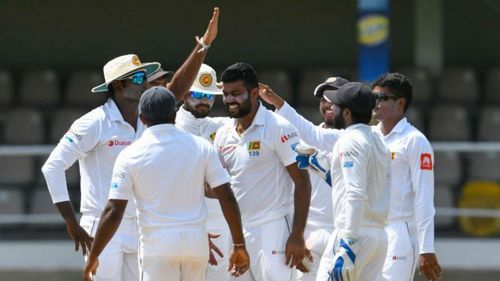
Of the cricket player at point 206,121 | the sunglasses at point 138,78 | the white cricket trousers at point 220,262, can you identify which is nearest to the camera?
the sunglasses at point 138,78

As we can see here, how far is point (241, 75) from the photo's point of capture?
8.34 metres

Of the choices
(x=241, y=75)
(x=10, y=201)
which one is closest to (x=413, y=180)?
(x=241, y=75)

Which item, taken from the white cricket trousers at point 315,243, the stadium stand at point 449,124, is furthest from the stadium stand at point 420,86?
the white cricket trousers at point 315,243

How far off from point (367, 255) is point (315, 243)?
1473 millimetres

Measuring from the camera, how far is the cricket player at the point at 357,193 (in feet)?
24.3

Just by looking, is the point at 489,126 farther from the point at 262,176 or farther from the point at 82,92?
the point at 262,176

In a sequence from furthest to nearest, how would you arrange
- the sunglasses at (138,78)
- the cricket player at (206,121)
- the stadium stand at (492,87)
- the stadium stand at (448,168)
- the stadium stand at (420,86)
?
the stadium stand at (492,87)
the stadium stand at (420,86)
the stadium stand at (448,168)
the cricket player at (206,121)
the sunglasses at (138,78)

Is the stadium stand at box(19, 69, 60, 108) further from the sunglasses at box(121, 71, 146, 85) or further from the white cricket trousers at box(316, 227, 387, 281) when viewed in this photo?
the white cricket trousers at box(316, 227, 387, 281)

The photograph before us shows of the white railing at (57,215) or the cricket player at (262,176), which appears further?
the white railing at (57,215)

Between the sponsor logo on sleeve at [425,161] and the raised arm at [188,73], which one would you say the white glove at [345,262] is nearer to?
the sponsor logo on sleeve at [425,161]

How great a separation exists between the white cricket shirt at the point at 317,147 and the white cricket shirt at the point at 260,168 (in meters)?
0.53

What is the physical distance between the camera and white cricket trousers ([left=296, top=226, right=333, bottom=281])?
8922 millimetres

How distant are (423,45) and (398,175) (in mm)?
8434

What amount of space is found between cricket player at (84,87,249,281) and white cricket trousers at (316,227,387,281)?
2.19 feet
